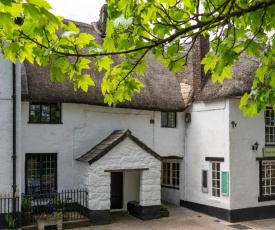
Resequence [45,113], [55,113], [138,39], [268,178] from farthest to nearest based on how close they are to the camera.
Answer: [268,178] < [55,113] < [45,113] < [138,39]

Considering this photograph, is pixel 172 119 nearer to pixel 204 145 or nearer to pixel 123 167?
pixel 204 145

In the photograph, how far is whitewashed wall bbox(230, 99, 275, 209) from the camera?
1700 centimetres

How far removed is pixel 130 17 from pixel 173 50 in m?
0.80

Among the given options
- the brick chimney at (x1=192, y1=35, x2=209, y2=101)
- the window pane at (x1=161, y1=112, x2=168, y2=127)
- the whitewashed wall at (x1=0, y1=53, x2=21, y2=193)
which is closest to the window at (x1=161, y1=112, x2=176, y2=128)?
the window pane at (x1=161, y1=112, x2=168, y2=127)

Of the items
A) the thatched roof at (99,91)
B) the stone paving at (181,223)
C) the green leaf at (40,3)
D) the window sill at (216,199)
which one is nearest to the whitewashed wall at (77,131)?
the thatched roof at (99,91)

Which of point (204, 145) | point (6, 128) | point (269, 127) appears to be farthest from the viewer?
point (204, 145)

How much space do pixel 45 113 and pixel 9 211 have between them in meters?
4.46

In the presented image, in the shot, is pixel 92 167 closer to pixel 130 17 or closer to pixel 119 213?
pixel 119 213

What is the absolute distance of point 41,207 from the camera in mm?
15531

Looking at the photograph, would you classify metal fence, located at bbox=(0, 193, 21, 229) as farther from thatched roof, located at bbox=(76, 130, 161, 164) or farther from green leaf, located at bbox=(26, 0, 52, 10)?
green leaf, located at bbox=(26, 0, 52, 10)

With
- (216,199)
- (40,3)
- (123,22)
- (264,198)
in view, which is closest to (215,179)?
(216,199)

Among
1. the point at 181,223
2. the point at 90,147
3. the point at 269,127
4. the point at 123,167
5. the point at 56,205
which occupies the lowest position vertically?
the point at 181,223

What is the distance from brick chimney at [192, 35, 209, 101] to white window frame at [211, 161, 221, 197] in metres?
3.34

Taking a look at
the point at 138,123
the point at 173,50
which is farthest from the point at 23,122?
the point at 173,50
